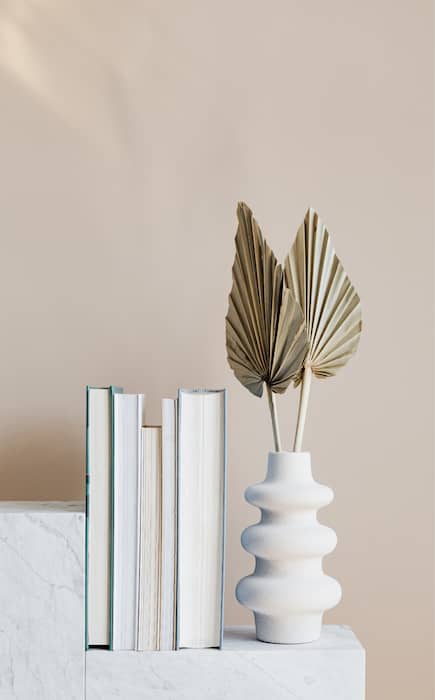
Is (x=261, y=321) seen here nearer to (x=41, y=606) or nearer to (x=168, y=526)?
(x=168, y=526)

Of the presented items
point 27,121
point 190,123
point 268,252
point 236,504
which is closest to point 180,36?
point 190,123

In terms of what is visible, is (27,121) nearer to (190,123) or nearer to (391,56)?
(190,123)

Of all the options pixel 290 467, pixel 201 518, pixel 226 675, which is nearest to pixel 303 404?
pixel 290 467

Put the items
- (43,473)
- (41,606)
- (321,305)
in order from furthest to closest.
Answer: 1. (43,473)
2. (321,305)
3. (41,606)

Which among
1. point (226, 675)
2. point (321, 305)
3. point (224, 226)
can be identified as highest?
point (224, 226)

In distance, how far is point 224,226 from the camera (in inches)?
45.9

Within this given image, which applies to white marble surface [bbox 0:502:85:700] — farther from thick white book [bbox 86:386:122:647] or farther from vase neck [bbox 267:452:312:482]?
vase neck [bbox 267:452:312:482]

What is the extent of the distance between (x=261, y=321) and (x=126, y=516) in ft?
0.86

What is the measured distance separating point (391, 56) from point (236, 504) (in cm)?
66

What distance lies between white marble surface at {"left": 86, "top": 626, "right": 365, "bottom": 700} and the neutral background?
0.79ft

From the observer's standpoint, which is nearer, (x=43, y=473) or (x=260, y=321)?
(x=260, y=321)

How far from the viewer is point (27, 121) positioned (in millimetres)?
1162

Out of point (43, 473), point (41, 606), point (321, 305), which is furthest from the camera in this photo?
point (43, 473)

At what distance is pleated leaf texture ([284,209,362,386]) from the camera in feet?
3.21
